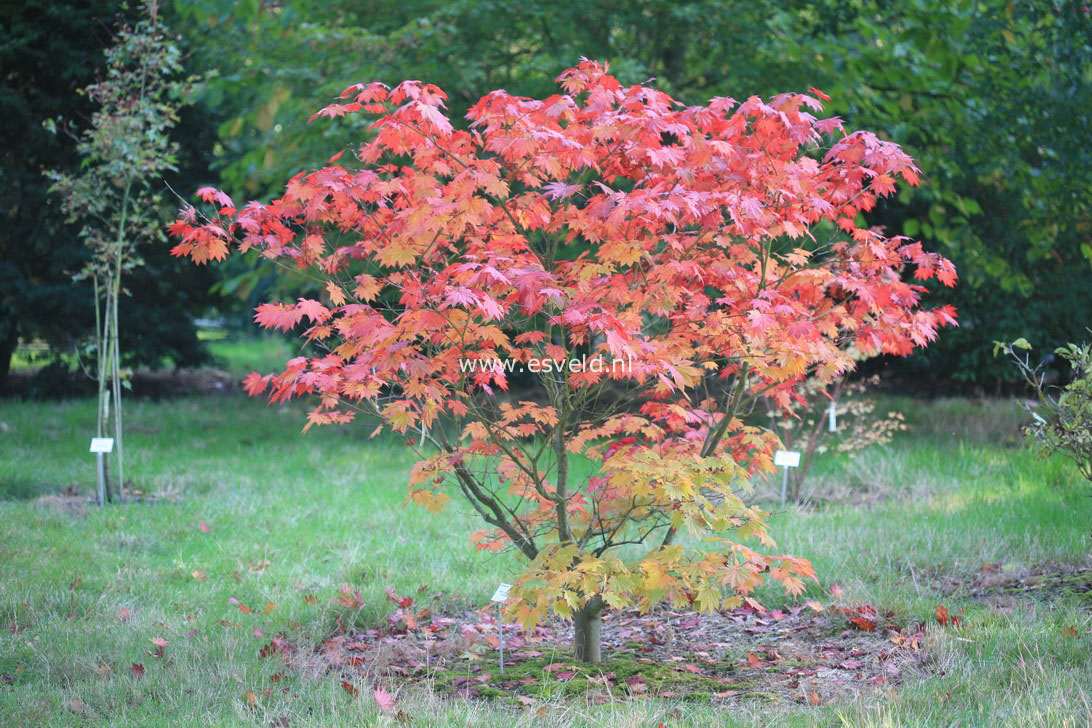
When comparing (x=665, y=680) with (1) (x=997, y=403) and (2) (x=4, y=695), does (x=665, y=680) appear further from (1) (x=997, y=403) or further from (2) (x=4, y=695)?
(1) (x=997, y=403)

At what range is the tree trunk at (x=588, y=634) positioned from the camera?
4.16 metres

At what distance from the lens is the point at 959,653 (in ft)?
12.7

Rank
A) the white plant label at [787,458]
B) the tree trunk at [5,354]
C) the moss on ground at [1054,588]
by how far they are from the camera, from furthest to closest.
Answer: the tree trunk at [5,354] → the white plant label at [787,458] → the moss on ground at [1054,588]

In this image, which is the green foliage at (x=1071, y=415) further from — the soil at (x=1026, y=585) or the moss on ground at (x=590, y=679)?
the moss on ground at (x=590, y=679)

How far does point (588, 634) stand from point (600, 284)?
1.57 metres

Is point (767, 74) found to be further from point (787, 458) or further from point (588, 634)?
point (588, 634)

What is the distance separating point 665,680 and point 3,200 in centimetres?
1088

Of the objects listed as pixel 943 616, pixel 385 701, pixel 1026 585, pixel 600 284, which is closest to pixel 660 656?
pixel 943 616

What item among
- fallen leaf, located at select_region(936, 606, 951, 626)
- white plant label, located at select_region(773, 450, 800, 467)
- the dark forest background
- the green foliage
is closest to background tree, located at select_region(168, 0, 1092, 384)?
the dark forest background

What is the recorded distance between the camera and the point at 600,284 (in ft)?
11.8

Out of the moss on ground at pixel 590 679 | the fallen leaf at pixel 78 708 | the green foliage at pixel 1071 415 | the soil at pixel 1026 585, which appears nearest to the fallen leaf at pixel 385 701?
the moss on ground at pixel 590 679

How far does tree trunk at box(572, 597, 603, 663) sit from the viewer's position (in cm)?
416

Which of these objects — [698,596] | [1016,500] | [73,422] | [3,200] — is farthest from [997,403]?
[3,200]

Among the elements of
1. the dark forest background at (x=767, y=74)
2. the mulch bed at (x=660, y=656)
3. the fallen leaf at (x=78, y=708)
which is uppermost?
the dark forest background at (x=767, y=74)
